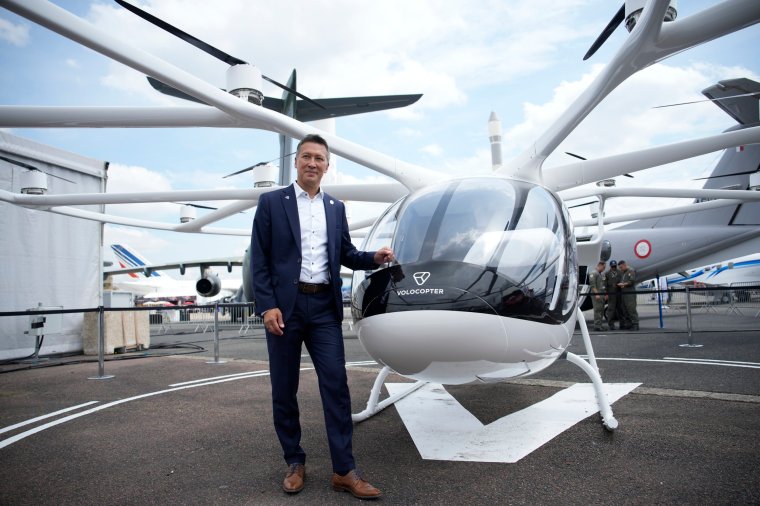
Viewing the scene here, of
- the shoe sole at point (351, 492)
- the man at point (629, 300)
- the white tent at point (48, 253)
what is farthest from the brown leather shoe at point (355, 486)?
the man at point (629, 300)

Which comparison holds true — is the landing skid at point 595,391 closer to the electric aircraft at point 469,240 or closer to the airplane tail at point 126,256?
the electric aircraft at point 469,240

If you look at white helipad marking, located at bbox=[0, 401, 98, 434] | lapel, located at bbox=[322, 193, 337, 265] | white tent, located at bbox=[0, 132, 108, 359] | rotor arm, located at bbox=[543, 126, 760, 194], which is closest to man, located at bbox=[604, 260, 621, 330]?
rotor arm, located at bbox=[543, 126, 760, 194]

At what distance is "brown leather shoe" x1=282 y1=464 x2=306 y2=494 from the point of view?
255 centimetres

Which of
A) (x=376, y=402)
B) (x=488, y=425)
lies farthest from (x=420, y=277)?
(x=376, y=402)

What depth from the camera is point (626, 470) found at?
2.72m

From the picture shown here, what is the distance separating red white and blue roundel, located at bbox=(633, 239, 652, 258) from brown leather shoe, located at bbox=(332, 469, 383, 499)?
16679 mm

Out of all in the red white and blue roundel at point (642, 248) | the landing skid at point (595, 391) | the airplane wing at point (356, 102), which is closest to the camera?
the landing skid at point (595, 391)

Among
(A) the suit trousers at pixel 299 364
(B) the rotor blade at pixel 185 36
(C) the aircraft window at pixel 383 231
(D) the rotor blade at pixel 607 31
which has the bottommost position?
(A) the suit trousers at pixel 299 364

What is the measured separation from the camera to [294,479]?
2607mm

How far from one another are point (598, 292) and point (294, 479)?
12167mm

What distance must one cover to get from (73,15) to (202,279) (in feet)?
48.9

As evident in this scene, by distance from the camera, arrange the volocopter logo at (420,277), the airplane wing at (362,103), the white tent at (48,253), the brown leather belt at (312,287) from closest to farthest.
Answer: the volocopter logo at (420,277), the brown leather belt at (312,287), the airplane wing at (362,103), the white tent at (48,253)

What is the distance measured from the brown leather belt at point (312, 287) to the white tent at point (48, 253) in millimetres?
9466

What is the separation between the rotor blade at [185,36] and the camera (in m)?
4.11
